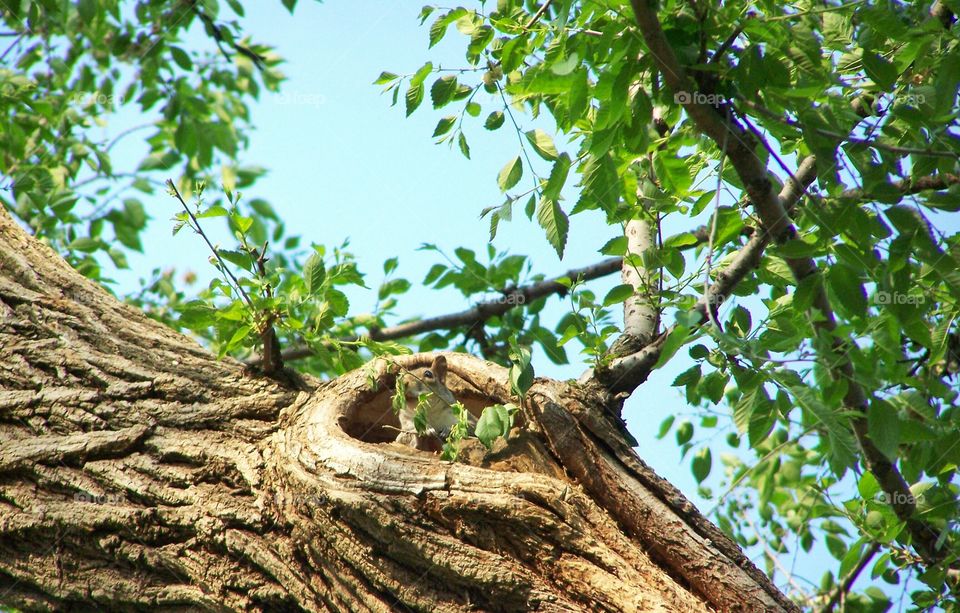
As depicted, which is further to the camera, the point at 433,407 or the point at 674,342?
the point at 433,407

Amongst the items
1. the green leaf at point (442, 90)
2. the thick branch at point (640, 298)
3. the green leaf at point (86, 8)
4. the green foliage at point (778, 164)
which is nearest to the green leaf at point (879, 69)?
the green foliage at point (778, 164)

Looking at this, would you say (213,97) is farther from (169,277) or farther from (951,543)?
(951,543)

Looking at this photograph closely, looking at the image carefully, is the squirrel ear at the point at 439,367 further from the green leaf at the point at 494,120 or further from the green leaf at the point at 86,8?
the green leaf at the point at 86,8

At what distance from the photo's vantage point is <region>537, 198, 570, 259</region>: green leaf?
1.95 meters

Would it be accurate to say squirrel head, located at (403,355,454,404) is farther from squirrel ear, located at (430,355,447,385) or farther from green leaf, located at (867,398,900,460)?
green leaf, located at (867,398,900,460)

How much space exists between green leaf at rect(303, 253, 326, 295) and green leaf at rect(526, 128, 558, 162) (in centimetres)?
81

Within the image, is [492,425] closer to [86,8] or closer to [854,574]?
[854,574]

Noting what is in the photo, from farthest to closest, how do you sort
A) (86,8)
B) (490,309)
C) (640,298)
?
1. (86,8)
2. (490,309)
3. (640,298)

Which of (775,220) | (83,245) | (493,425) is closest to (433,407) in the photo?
(493,425)

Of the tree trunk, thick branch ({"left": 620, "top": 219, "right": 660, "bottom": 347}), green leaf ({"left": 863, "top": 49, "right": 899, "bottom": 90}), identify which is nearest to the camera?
green leaf ({"left": 863, "top": 49, "right": 899, "bottom": 90})

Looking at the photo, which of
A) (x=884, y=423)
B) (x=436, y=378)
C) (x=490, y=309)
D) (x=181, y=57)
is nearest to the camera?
(x=884, y=423)

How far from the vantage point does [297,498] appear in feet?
6.07

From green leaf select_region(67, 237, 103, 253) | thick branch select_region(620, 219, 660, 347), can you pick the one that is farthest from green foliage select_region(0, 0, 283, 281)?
thick branch select_region(620, 219, 660, 347)

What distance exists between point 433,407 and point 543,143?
87 cm
